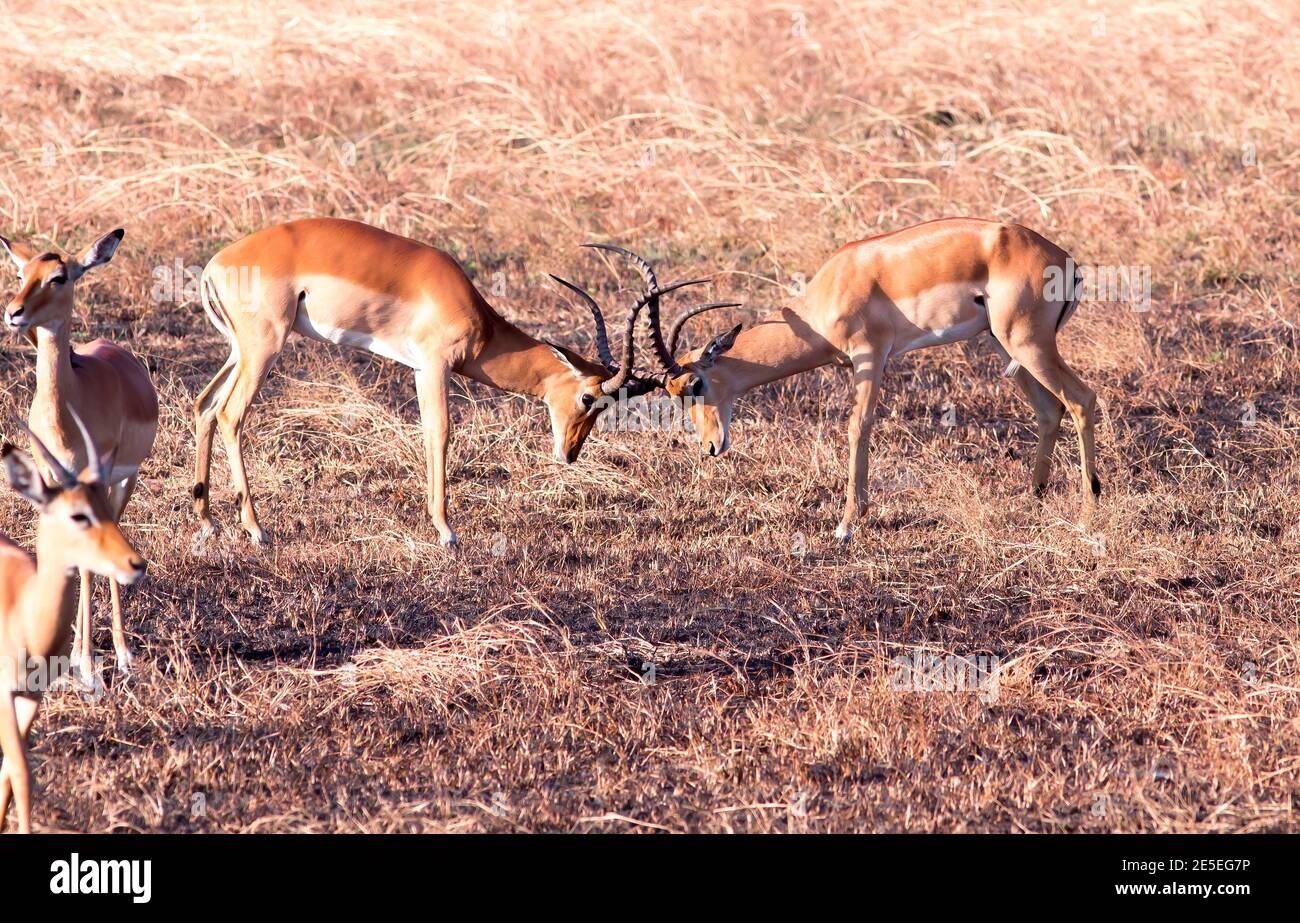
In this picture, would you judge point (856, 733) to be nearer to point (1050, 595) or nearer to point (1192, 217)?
point (1050, 595)

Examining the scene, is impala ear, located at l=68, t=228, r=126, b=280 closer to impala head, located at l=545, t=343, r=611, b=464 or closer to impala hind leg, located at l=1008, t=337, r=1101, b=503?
impala head, located at l=545, t=343, r=611, b=464

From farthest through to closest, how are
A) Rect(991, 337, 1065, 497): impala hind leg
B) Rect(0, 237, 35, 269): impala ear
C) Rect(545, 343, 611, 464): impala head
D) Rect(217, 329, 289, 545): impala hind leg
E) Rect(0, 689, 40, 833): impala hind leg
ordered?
Rect(991, 337, 1065, 497): impala hind leg, Rect(545, 343, 611, 464): impala head, Rect(217, 329, 289, 545): impala hind leg, Rect(0, 237, 35, 269): impala ear, Rect(0, 689, 40, 833): impala hind leg

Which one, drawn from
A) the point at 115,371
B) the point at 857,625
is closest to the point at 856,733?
the point at 857,625

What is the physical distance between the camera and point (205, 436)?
794 centimetres

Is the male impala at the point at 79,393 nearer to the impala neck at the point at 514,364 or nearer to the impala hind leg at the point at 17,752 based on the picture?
the impala hind leg at the point at 17,752

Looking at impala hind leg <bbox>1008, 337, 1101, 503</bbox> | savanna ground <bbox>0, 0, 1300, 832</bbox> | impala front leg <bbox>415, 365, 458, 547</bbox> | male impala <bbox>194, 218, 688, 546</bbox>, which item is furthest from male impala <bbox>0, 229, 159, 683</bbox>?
impala hind leg <bbox>1008, 337, 1101, 503</bbox>

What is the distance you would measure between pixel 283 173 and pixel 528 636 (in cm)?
685

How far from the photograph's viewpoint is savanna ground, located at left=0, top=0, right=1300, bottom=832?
18.1 feet

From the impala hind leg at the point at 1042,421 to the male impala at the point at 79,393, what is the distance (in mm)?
4375

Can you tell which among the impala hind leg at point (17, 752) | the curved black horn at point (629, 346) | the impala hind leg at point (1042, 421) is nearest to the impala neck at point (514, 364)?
the curved black horn at point (629, 346)

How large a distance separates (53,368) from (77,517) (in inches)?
68.4

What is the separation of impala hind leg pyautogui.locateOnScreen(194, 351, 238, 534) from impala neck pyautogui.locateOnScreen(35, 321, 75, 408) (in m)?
1.78

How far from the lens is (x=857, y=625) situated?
679 centimetres

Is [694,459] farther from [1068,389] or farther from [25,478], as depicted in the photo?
[25,478]
